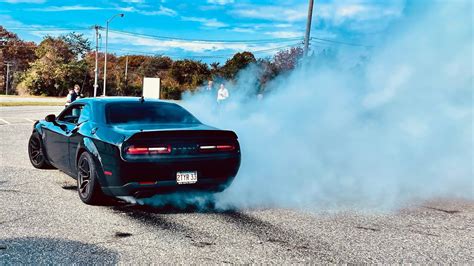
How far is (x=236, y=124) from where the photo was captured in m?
8.21

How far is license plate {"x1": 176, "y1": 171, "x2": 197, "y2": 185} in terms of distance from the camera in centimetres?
512

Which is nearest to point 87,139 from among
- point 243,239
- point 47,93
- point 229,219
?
point 229,219

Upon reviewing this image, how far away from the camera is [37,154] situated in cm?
773

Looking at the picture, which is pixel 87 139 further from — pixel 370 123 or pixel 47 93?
pixel 47 93

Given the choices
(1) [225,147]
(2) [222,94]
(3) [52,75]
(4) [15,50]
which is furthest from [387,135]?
(4) [15,50]

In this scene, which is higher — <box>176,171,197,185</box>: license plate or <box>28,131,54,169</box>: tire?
<box>176,171,197,185</box>: license plate

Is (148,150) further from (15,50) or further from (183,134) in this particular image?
(15,50)

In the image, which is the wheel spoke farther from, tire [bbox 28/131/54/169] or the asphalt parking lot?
tire [bbox 28/131/54/169]

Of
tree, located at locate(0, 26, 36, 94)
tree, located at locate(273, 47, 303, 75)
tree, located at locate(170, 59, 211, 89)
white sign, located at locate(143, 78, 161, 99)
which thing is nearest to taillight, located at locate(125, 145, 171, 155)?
tree, located at locate(273, 47, 303, 75)

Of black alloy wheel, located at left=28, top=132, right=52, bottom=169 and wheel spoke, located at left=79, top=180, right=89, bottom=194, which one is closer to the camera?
wheel spoke, located at left=79, top=180, right=89, bottom=194

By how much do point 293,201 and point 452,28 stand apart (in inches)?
124

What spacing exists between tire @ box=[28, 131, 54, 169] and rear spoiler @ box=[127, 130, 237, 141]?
3162mm

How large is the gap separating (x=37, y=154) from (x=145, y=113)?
8.91ft

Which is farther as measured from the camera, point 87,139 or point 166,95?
point 166,95
